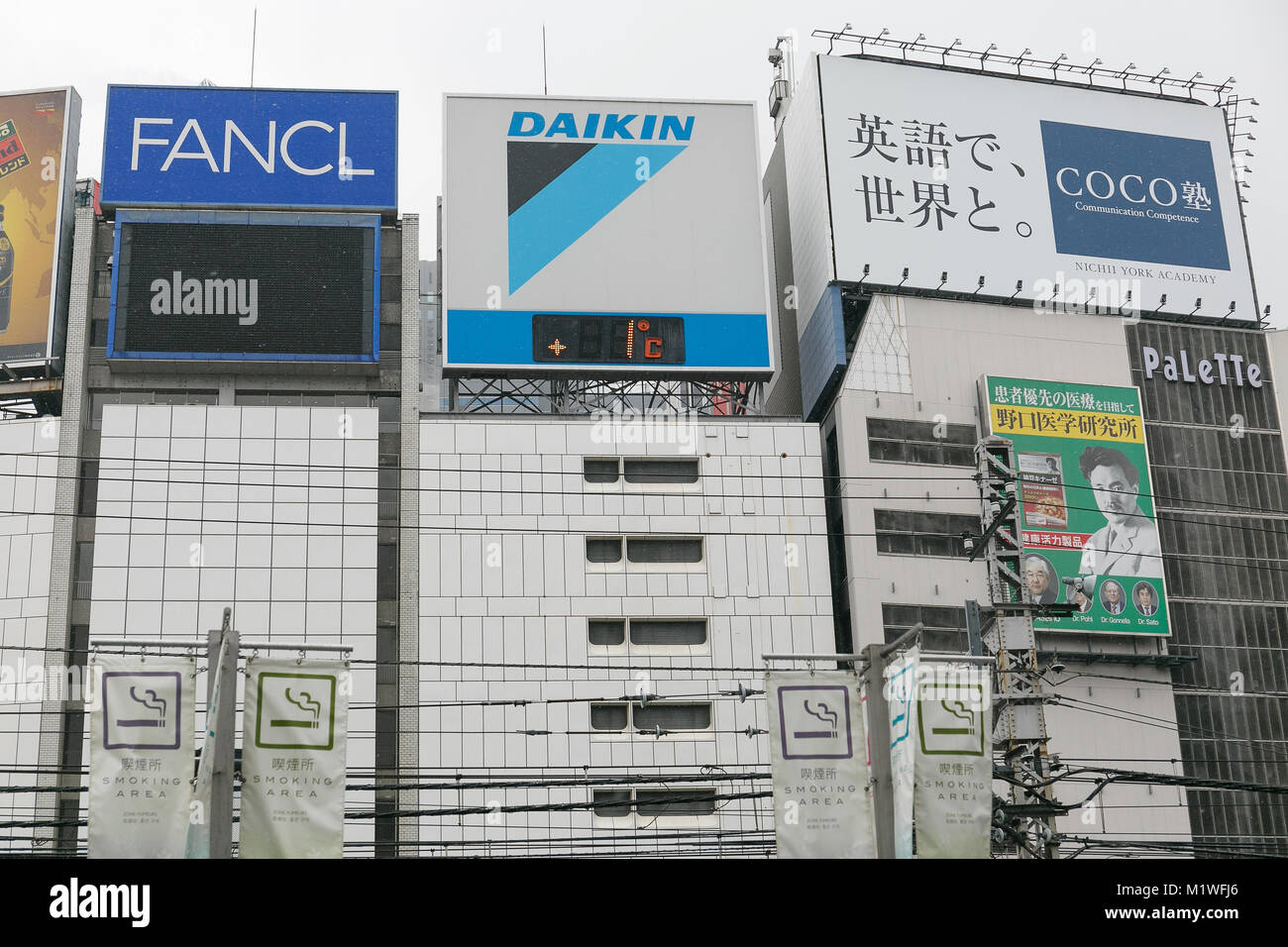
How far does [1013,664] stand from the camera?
99.3 feet

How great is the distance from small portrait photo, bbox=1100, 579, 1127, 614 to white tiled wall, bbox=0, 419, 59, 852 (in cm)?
3908

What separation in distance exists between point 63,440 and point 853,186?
3221 centimetres

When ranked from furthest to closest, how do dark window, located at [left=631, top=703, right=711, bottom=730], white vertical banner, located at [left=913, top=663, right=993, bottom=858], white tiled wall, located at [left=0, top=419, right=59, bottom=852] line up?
dark window, located at [left=631, top=703, right=711, bottom=730]
white tiled wall, located at [left=0, top=419, right=59, bottom=852]
white vertical banner, located at [left=913, top=663, right=993, bottom=858]

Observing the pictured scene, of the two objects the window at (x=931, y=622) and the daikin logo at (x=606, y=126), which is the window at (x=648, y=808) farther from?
the daikin logo at (x=606, y=126)

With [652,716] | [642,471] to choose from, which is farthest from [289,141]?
[652,716]

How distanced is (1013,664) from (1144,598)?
35306 mm

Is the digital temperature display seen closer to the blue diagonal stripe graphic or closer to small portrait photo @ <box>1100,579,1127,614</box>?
the blue diagonal stripe graphic

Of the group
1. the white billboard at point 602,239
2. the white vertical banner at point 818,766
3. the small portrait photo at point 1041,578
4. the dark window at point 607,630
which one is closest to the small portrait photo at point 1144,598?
the small portrait photo at point 1041,578

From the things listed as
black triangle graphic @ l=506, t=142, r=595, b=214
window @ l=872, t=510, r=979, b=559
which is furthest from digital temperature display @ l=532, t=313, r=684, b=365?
window @ l=872, t=510, r=979, b=559

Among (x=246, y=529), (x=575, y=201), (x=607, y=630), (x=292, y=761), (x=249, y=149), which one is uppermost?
(x=249, y=149)

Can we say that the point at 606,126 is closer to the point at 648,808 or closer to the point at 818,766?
the point at 648,808

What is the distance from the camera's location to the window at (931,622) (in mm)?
61094

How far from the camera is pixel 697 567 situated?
203 ft

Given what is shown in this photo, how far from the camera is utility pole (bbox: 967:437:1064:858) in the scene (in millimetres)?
29016
